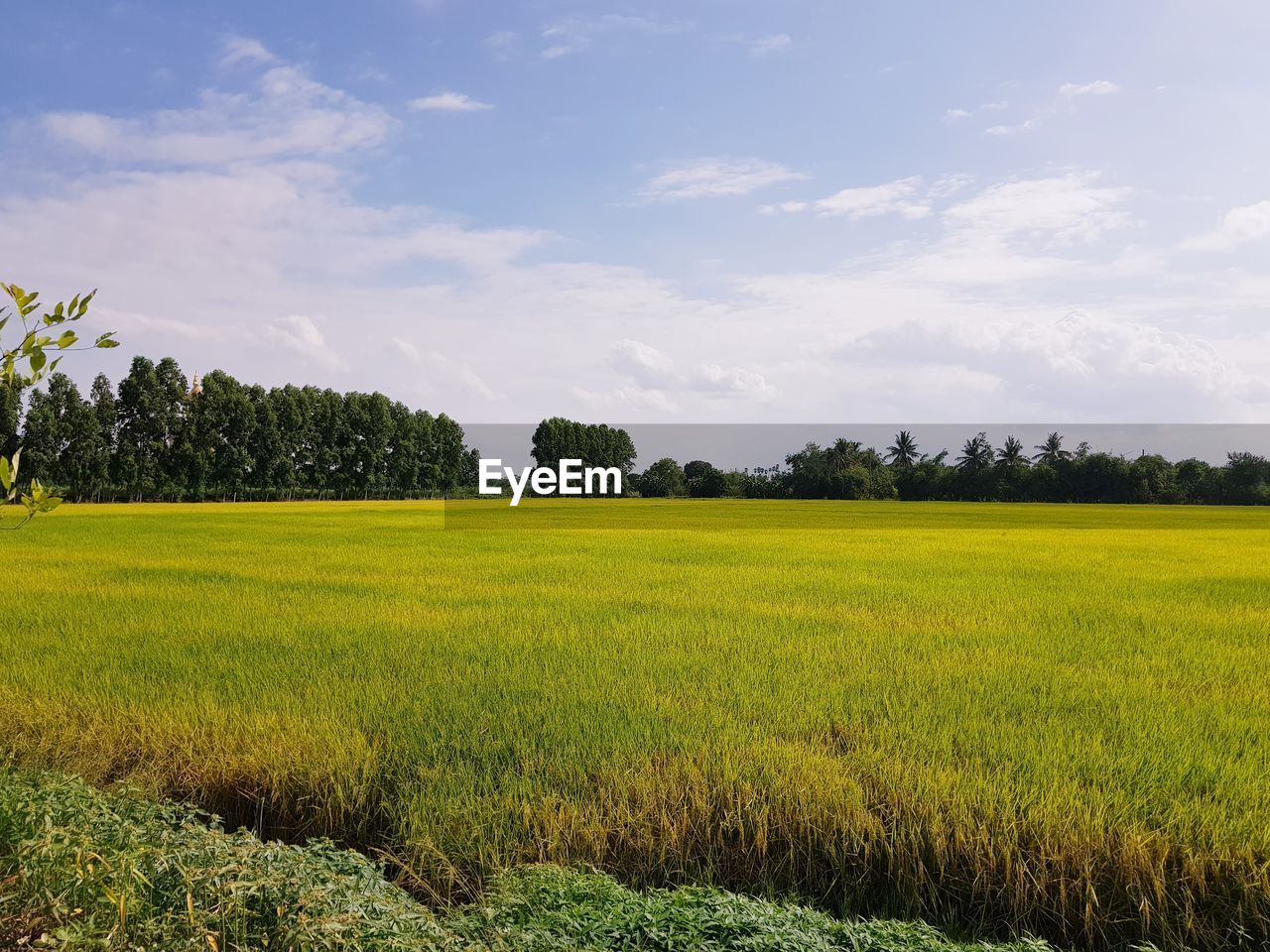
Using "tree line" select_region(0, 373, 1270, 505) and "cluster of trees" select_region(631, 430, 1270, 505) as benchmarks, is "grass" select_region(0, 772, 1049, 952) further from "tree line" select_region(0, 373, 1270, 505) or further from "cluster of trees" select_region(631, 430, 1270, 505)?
"cluster of trees" select_region(631, 430, 1270, 505)

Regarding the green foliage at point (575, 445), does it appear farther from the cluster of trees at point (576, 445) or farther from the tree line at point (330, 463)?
the tree line at point (330, 463)

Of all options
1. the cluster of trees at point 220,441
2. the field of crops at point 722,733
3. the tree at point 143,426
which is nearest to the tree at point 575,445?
the cluster of trees at point 220,441

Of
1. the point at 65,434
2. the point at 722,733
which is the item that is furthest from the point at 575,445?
the point at 722,733

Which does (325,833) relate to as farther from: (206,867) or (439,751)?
(206,867)

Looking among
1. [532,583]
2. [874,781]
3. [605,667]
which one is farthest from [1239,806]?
[532,583]

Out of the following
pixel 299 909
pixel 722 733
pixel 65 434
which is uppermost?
pixel 65 434

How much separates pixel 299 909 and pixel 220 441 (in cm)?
7241

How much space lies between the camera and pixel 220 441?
67.5 m

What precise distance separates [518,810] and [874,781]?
214 centimetres

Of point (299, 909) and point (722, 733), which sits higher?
point (299, 909)

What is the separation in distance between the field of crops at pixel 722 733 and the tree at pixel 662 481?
81.9 meters

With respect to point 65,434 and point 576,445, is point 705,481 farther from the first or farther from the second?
point 65,434

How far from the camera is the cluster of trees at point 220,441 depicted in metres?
58.8
